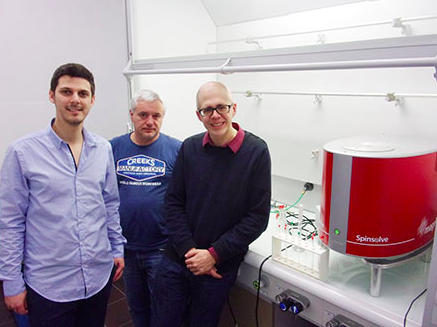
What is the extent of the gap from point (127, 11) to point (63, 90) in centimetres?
112

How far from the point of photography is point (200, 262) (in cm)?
125

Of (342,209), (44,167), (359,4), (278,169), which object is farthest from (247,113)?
(44,167)

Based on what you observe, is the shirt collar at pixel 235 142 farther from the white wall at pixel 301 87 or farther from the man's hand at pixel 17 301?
the man's hand at pixel 17 301

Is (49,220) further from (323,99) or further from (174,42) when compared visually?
(174,42)

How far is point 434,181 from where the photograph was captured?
113 centimetres

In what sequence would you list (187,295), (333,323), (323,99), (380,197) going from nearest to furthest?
(380,197) → (333,323) → (187,295) → (323,99)

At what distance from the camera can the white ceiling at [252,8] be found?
5.87 feet

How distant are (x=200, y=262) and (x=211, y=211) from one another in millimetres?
191

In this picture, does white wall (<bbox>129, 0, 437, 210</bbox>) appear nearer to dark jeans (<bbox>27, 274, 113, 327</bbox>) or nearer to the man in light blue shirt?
the man in light blue shirt

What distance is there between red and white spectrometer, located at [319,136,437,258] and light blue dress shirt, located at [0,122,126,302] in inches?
33.5

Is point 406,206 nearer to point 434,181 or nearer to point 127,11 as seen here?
point 434,181

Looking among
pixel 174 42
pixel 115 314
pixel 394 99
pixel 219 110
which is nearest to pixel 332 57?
pixel 219 110

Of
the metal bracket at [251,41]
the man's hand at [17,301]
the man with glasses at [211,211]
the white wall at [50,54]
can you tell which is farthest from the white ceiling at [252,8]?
the man's hand at [17,301]

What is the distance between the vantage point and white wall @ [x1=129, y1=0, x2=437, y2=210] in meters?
1.52
